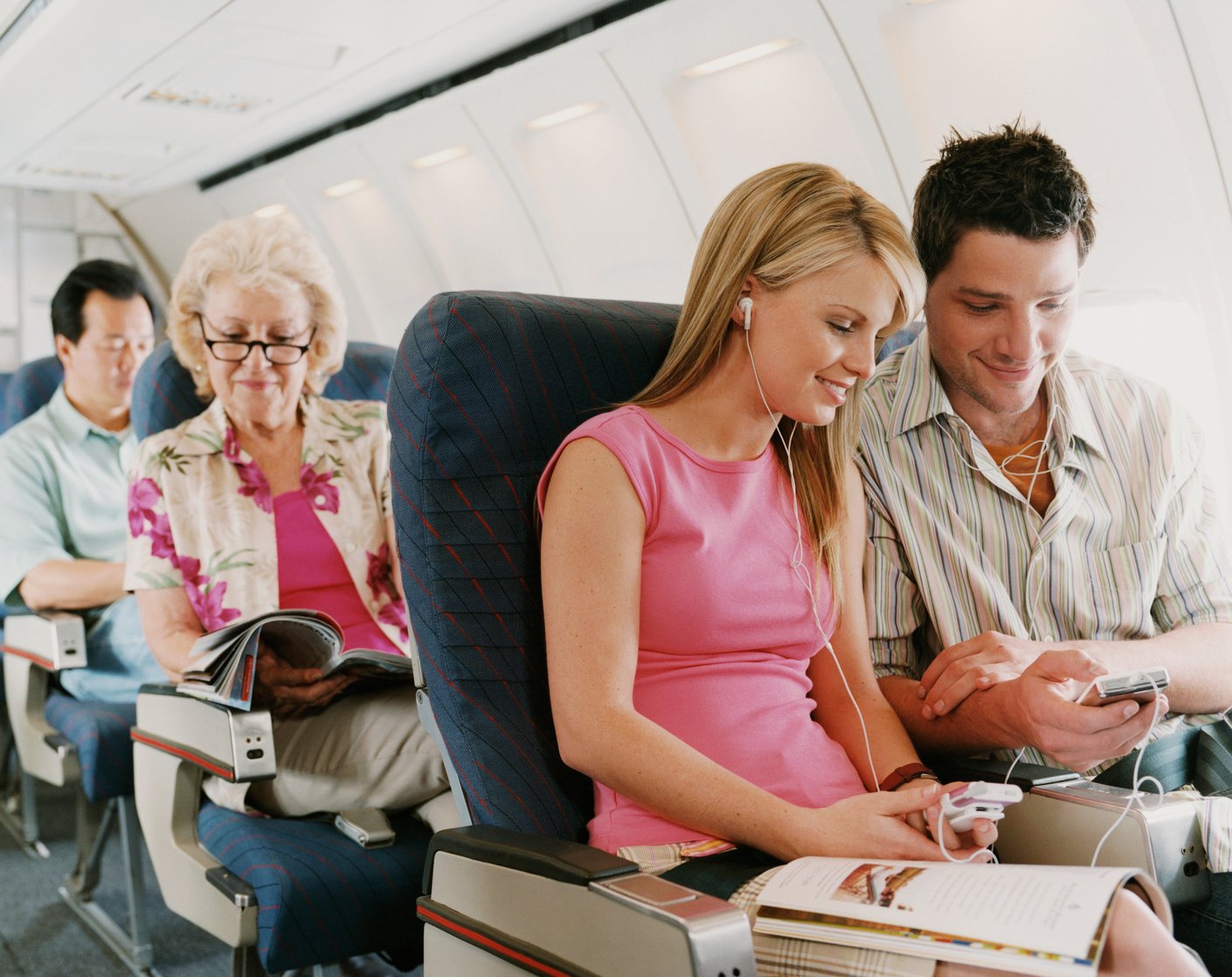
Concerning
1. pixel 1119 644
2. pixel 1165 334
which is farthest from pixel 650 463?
pixel 1165 334

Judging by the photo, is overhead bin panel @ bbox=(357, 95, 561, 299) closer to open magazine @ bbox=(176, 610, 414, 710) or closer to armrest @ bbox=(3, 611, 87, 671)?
armrest @ bbox=(3, 611, 87, 671)

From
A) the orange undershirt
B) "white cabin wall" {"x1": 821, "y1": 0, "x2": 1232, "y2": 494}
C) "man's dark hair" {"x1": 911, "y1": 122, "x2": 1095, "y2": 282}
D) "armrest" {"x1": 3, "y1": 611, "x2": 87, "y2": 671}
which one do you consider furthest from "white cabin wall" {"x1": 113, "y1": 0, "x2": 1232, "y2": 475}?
"armrest" {"x1": 3, "y1": 611, "x2": 87, "y2": 671}

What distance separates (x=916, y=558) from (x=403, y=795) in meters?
1.07

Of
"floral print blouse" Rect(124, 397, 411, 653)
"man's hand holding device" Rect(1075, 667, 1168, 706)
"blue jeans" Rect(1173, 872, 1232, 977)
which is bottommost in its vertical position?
"blue jeans" Rect(1173, 872, 1232, 977)

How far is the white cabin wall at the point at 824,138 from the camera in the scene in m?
3.21

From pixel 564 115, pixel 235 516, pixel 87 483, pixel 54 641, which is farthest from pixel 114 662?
pixel 564 115

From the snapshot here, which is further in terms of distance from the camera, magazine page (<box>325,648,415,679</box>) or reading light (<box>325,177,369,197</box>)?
reading light (<box>325,177,369,197</box>)

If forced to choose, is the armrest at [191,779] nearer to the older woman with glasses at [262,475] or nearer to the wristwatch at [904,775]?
the older woman with glasses at [262,475]

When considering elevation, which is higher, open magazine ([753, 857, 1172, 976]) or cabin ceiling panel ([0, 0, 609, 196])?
cabin ceiling panel ([0, 0, 609, 196])

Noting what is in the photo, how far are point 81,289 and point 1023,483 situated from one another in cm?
316

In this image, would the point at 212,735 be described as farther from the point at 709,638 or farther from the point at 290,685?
the point at 709,638

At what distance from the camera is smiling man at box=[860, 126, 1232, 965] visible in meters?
1.99

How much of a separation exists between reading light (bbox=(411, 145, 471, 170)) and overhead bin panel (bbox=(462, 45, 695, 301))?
0.34m

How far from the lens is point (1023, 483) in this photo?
83.7 inches
